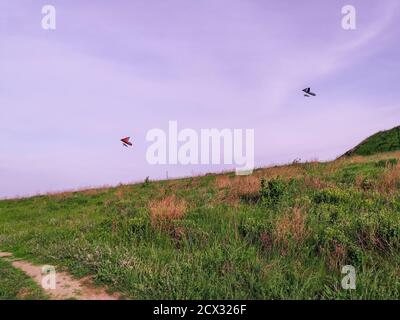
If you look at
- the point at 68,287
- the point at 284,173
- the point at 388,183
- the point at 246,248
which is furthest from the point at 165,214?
the point at 284,173

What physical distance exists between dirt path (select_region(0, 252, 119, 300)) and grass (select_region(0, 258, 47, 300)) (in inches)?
4.5

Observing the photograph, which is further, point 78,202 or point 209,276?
point 78,202

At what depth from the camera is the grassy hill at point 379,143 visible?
127 feet

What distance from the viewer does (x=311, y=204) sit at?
10.0 m

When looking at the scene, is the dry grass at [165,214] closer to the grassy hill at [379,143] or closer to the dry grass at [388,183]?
the dry grass at [388,183]

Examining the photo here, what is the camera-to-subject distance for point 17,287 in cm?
625

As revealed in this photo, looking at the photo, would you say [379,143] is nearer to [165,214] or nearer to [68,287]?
[165,214]

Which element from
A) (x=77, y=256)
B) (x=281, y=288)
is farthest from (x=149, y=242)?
(x=281, y=288)

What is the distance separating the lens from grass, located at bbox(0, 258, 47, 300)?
5797mm

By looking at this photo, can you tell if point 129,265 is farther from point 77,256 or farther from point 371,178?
point 371,178

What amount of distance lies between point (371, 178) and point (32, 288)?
11.5 m

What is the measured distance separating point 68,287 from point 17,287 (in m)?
0.96

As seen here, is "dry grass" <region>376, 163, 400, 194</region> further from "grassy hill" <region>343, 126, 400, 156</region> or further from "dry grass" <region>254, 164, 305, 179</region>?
"grassy hill" <region>343, 126, 400, 156</region>

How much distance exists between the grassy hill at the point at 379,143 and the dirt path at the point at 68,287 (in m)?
37.7
